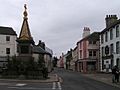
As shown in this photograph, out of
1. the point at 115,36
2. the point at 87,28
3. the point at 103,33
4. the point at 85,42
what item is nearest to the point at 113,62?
the point at 115,36

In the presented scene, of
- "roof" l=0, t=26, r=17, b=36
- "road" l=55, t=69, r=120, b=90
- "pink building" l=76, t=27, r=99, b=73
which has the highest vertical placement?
"roof" l=0, t=26, r=17, b=36

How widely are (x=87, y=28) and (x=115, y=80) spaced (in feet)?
185

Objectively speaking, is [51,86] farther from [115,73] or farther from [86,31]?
[86,31]

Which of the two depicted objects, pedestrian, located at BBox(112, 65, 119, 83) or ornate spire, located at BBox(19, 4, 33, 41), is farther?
ornate spire, located at BBox(19, 4, 33, 41)

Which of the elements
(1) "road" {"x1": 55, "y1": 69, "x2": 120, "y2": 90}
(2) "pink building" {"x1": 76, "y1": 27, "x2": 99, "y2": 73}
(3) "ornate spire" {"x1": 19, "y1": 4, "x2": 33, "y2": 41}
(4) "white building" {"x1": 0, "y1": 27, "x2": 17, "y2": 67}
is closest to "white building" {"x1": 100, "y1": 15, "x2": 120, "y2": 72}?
(1) "road" {"x1": 55, "y1": 69, "x2": 120, "y2": 90}

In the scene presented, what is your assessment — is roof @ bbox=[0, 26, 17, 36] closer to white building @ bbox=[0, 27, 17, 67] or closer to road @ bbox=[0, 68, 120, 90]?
white building @ bbox=[0, 27, 17, 67]

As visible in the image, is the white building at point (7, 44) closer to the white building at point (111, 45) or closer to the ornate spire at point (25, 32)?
the white building at point (111, 45)

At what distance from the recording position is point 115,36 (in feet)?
180

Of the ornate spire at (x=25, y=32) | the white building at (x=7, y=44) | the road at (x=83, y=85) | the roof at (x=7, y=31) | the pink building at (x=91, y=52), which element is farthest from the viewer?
the pink building at (x=91, y=52)

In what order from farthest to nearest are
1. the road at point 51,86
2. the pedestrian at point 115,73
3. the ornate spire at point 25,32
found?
the ornate spire at point 25,32
the pedestrian at point 115,73
the road at point 51,86

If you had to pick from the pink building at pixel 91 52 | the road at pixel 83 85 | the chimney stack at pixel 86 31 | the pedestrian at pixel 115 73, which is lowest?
the road at pixel 83 85

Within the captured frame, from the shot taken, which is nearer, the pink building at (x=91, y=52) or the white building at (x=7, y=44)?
the white building at (x=7, y=44)

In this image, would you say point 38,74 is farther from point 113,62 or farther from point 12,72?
point 113,62

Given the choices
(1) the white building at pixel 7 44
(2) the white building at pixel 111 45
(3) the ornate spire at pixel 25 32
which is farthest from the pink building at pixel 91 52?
(3) the ornate spire at pixel 25 32
